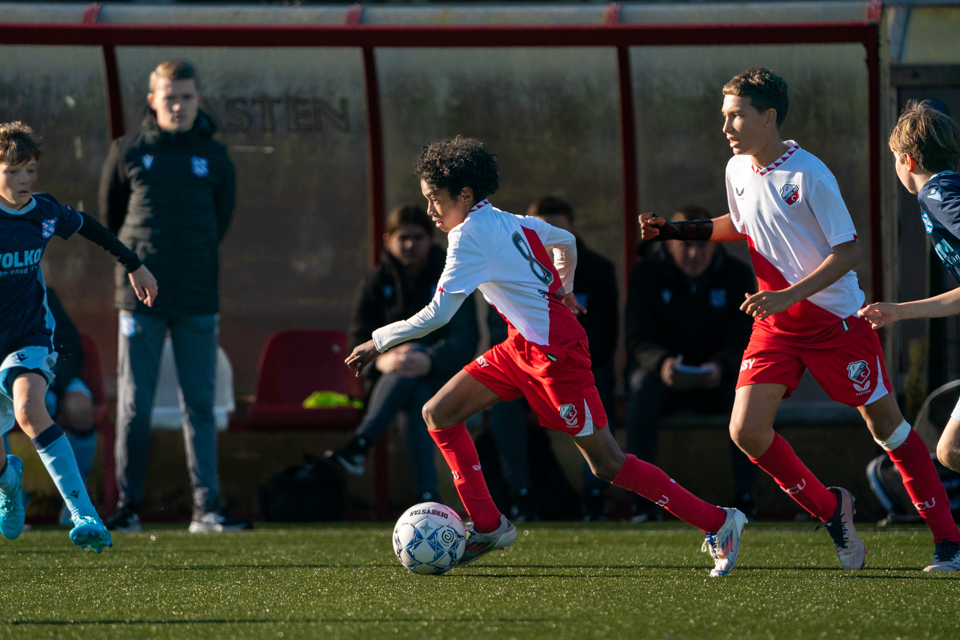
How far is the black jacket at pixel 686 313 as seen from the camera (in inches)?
244

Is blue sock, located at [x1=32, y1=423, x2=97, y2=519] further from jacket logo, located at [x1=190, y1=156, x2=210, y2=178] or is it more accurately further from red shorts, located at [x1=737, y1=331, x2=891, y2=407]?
red shorts, located at [x1=737, y1=331, x2=891, y2=407]

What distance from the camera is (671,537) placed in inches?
205

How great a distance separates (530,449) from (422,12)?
8.30ft

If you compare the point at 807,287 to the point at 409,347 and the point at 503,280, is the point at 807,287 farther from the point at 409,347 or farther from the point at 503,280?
the point at 409,347

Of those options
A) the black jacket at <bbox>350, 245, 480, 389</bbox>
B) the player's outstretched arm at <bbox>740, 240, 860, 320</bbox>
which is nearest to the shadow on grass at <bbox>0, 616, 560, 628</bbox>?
the player's outstretched arm at <bbox>740, 240, 860, 320</bbox>

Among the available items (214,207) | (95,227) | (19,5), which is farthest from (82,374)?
(19,5)

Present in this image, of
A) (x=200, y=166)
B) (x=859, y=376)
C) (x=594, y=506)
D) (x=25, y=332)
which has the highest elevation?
(x=200, y=166)

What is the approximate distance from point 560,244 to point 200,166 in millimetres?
2222

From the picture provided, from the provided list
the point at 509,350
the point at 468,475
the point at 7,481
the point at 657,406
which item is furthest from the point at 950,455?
the point at 7,481

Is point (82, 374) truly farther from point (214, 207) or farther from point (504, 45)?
point (504, 45)

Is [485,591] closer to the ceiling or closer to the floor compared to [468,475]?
closer to the floor

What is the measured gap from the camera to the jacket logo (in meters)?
5.64

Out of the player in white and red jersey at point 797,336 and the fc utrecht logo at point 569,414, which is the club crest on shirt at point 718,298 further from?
the fc utrecht logo at point 569,414

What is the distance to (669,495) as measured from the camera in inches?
153
